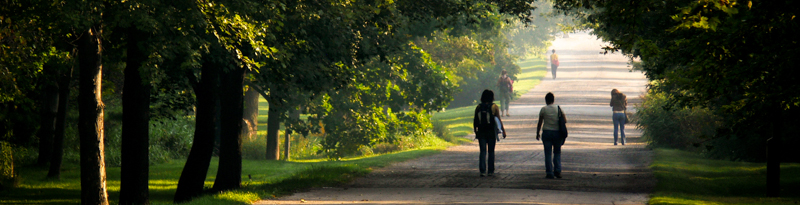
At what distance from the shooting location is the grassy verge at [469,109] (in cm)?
3581

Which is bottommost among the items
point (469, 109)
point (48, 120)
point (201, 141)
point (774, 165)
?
point (774, 165)

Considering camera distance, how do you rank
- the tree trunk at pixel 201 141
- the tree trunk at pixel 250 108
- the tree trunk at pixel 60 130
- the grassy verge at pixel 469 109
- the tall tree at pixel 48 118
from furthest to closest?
the grassy verge at pixel 469 109 < the tree trunk at pixel 250 108 < the tall tree at pixel 48 118 < the tree trunk at pixel 60 130 < the tree trunk at pixel 201 141

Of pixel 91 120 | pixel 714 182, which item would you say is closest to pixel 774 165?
pixel 714 182

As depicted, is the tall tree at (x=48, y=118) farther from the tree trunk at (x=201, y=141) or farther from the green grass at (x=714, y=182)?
the green grass at (x=714, y=182)

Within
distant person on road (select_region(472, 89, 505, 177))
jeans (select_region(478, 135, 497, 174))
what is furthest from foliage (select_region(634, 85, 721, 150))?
distant person on road (select_region(472, 89, 505, 177))

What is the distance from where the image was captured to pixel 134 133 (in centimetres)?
1230

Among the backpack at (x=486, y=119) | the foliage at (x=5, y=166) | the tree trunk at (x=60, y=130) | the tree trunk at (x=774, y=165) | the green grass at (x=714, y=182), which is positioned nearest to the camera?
the green grass at (x=714, y=182)

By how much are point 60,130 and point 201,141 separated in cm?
650

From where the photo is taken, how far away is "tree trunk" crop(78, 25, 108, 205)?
12.5 m

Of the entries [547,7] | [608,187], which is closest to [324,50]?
[608,187]

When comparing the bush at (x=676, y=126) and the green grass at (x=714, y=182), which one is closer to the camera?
the green grass at (x=714, y=182)

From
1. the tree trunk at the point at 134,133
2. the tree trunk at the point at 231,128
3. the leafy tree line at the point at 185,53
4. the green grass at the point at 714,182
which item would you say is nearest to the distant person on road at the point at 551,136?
the green grass at the point at 714,182

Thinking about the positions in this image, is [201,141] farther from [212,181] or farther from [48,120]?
[48,120]

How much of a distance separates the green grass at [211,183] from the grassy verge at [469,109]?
13250 millimetres
